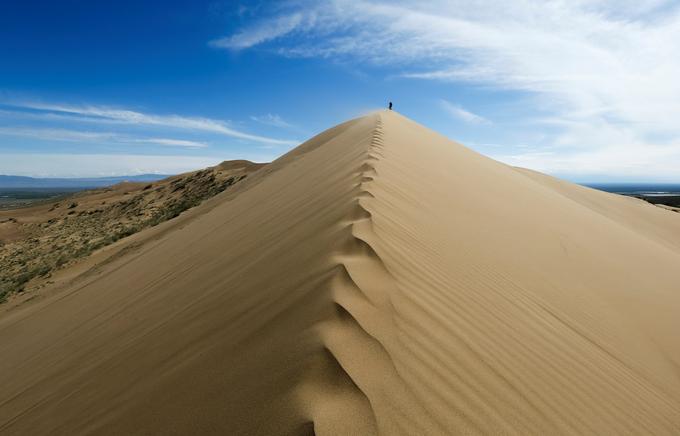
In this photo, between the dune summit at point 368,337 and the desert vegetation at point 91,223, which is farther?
the desert vegetation at point 91,223

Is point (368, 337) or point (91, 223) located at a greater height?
point (368, 337)

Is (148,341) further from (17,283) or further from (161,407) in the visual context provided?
(17,283)

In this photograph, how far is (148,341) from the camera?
2777 millimetres

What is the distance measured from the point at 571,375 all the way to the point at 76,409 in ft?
10.1

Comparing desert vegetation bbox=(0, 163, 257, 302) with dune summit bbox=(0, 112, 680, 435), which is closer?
dune summit bbox=(0, 112, 680, 435)

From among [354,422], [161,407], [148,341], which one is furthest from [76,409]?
[354,422]

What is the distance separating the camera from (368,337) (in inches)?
69.9

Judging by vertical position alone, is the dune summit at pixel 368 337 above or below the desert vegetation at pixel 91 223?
above

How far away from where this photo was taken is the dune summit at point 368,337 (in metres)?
Answer: 1.59

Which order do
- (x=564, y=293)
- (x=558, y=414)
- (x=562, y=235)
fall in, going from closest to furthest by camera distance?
(x=558, y=414), (x=564, y=293), (x=562, y=235)

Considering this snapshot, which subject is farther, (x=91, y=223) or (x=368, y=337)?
(x=91, y=223)

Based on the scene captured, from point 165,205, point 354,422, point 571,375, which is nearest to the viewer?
point 354,422

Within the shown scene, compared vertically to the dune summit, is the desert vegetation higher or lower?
lower

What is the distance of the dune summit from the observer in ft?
5.22
